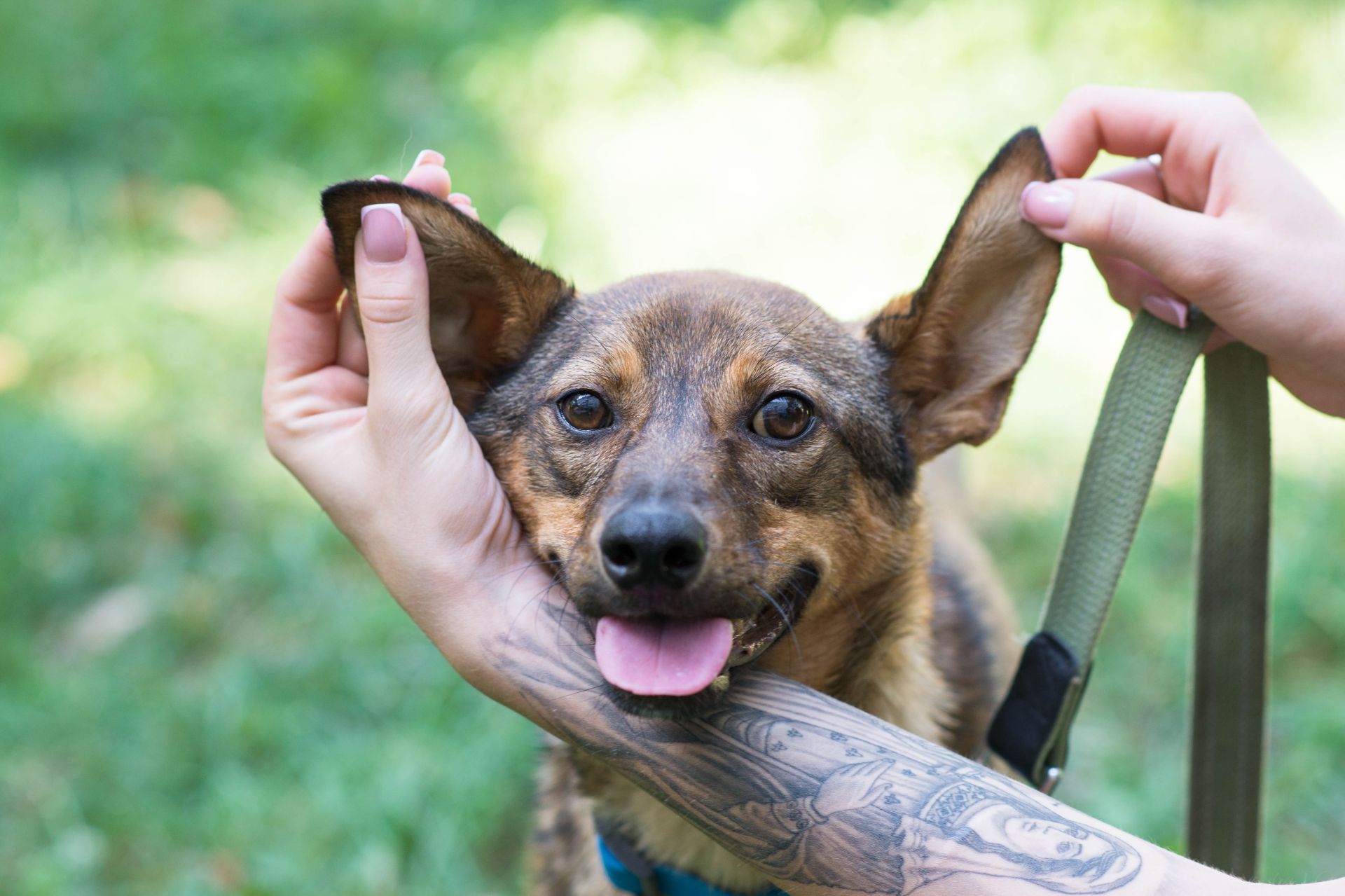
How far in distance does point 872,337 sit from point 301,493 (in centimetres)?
349

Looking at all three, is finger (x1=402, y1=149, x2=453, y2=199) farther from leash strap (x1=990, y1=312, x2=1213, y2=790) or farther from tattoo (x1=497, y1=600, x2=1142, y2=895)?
leash strap (x1=990, y1=312, x2=1213, y2=790)

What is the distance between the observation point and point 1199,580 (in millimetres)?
2795

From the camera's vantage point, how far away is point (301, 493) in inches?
212

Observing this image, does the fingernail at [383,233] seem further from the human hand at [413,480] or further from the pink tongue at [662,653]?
the pink tongue at [662,653]

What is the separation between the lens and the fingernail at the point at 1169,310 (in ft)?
8.29

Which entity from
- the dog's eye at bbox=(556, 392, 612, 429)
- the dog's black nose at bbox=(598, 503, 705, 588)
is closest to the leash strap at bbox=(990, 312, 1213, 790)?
the dog's black nose at bbox=(598, 503, 705, 588)

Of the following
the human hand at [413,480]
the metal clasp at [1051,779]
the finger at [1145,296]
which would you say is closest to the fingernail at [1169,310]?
the finger at [1145,296]

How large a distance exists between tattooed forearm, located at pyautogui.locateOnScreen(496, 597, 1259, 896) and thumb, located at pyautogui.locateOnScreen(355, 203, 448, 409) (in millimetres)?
552

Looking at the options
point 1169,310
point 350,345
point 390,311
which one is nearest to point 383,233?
point 390,311

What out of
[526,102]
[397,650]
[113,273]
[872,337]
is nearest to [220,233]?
[113,273]

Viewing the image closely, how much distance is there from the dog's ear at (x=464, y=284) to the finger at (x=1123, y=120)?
4.29 feet

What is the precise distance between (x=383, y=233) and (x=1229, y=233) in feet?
5.89

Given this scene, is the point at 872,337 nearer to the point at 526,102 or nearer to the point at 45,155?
the point at 526,102

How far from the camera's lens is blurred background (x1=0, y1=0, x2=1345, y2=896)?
3.99 metres
